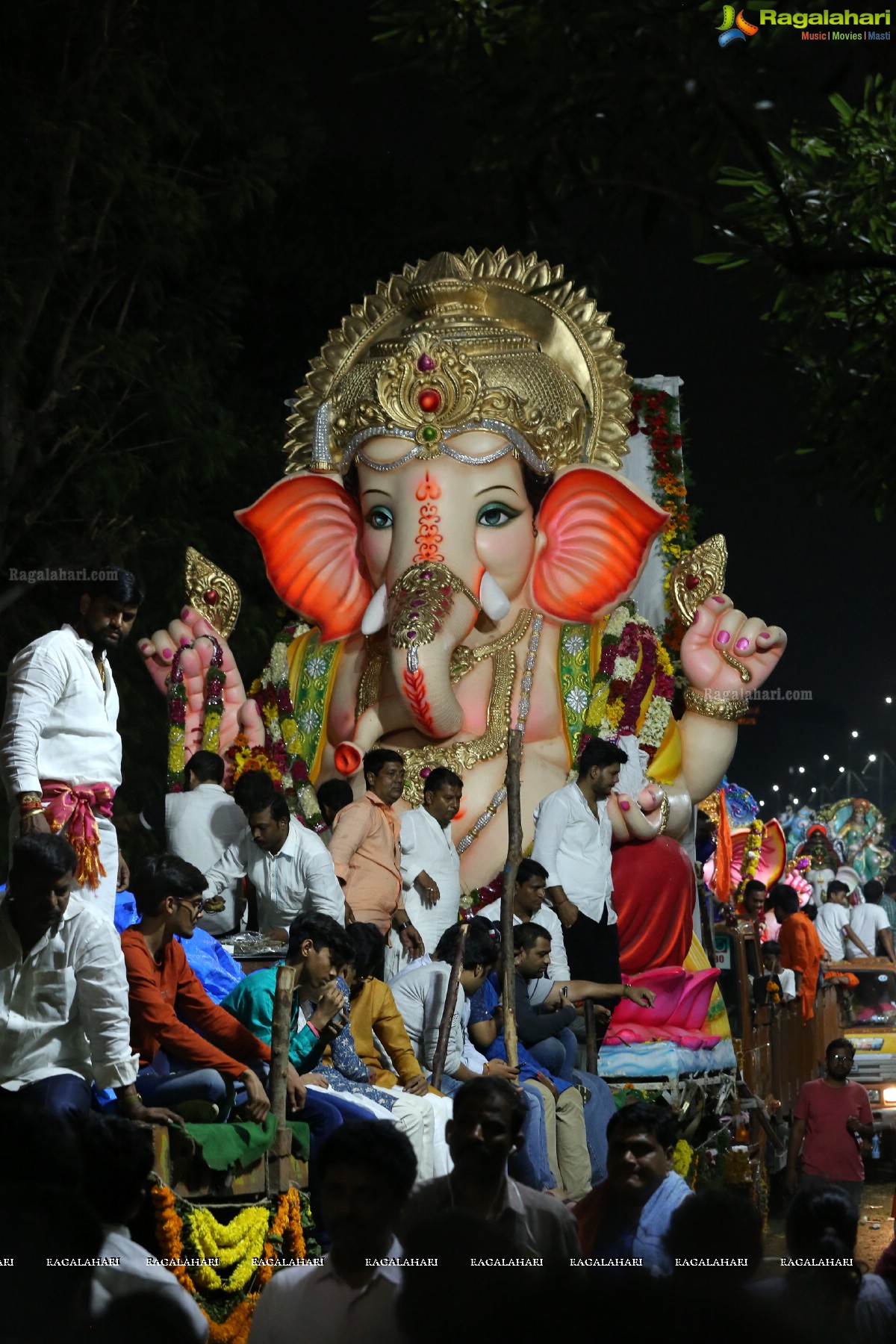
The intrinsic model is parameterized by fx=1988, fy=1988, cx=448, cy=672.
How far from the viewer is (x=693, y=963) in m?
11.4

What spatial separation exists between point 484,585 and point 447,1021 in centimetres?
487

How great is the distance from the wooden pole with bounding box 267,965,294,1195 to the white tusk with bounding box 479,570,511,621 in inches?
241

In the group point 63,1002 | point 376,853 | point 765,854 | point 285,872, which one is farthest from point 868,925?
point 63,1002

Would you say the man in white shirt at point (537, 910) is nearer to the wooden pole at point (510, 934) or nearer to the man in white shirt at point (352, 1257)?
the wooden pole at point (510, 934)

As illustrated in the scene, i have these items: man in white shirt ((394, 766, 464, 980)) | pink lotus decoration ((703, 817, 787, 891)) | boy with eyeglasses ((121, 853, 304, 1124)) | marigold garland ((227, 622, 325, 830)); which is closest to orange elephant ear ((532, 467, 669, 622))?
A: marigold garland ((227, 622, 325, 830))

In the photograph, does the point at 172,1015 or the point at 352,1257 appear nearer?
the point at 352,1257

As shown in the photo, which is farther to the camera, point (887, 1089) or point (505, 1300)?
point (887, 1089)

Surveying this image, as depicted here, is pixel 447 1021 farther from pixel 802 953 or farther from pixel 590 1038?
pixel 802 953

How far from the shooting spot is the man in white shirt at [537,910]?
904 cm

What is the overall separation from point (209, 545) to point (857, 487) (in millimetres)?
12386

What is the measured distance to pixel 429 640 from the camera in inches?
454

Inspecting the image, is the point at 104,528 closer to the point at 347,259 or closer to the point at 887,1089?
the point at 347,259

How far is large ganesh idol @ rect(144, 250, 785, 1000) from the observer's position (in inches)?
459

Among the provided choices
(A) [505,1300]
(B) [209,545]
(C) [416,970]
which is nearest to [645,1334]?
(A) [505,1300]
